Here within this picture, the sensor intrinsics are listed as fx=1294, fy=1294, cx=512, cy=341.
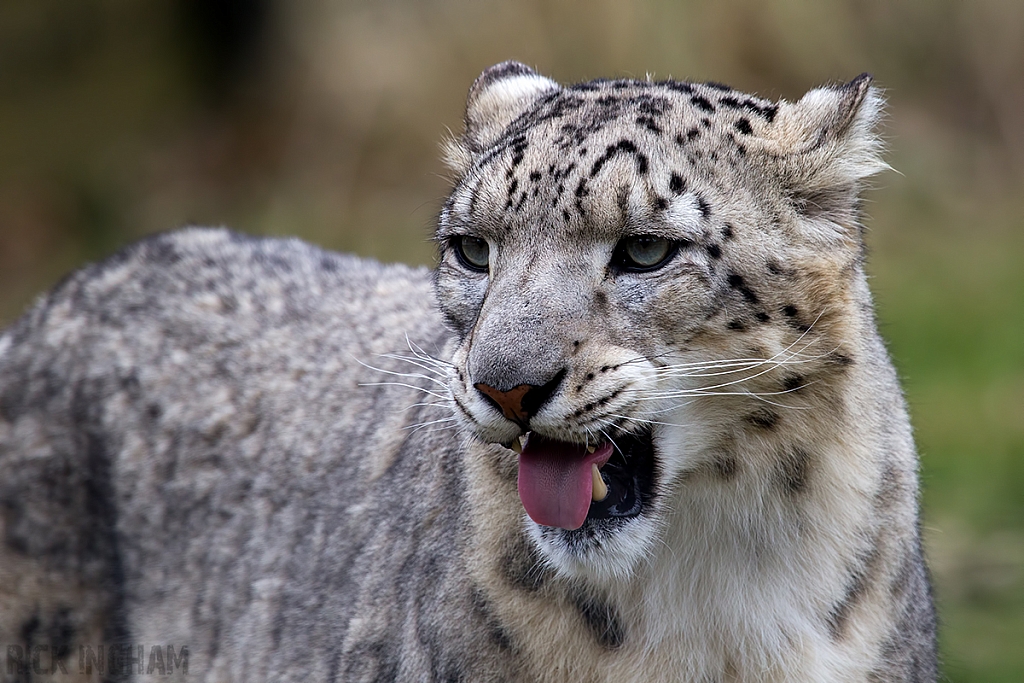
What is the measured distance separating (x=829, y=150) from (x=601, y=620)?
1718 mm

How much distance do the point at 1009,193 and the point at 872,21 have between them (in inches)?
96.5

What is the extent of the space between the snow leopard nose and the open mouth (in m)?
0.21

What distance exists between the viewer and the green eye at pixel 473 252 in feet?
14.1

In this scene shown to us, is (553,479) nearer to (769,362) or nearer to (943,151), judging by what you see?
(769,362)

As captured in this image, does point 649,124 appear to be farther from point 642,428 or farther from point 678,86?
point 642,428

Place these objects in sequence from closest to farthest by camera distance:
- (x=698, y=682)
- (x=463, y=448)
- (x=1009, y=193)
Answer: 1. (x=698, y=682)
2. (x=463, y=448)
3. (x=1009, y=193)

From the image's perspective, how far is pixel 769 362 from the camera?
396 cm

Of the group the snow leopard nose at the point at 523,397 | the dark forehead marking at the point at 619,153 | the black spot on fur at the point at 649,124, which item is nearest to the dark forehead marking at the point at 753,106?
the black spot on fur at the point at 649,124

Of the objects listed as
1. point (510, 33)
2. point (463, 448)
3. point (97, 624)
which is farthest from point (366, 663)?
point (510, 33)

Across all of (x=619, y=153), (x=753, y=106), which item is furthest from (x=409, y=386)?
(x=753, y=106)

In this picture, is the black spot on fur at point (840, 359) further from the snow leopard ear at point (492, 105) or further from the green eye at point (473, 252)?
the snow leopard ear at point (492, 105)

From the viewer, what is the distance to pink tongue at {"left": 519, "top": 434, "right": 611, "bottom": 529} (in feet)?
12.8

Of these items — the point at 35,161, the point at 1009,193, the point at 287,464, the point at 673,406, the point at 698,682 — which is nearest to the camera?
the point at 673,406

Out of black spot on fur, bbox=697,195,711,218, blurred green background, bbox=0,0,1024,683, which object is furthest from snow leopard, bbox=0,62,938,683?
blurred green background, bbox=0,0,1024,683
